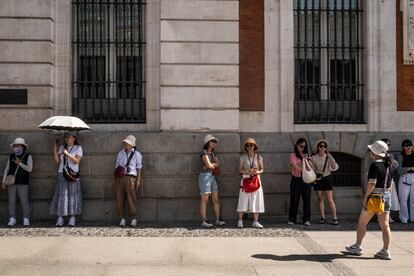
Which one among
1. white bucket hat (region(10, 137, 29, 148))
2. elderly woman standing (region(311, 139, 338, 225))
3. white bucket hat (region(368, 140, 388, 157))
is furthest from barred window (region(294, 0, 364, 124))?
white bucket hat (region(10, 137, 29, 148))

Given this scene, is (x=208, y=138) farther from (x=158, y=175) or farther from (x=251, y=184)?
(x=158, y=175)

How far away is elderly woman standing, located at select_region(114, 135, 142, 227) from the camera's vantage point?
1116 cm

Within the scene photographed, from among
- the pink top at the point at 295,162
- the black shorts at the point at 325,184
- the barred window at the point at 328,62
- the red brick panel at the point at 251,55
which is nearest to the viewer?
the pink top at the point at 295,162

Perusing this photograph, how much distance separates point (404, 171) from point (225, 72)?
465cm

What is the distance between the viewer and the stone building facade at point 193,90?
460 inches

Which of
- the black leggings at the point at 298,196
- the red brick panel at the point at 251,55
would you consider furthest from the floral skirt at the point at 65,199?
the black leggings at the point at 298,196

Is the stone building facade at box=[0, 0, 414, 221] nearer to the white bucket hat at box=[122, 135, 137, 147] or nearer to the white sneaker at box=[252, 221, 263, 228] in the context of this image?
the white bucket hat at box=[122, 135, 137, 147]

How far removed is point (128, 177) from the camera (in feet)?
36.6

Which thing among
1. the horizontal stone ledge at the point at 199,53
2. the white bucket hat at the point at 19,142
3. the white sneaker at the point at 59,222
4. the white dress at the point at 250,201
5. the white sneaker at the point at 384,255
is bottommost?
the white sneaker at the point at 384,255

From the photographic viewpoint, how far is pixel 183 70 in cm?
1191

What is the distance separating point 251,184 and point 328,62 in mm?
Answer: 3850

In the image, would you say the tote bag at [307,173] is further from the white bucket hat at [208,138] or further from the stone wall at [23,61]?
the stone wall at [23,61]

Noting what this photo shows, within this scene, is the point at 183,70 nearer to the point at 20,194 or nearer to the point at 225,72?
the point at 225,72

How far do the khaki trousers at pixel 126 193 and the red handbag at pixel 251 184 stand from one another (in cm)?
239
